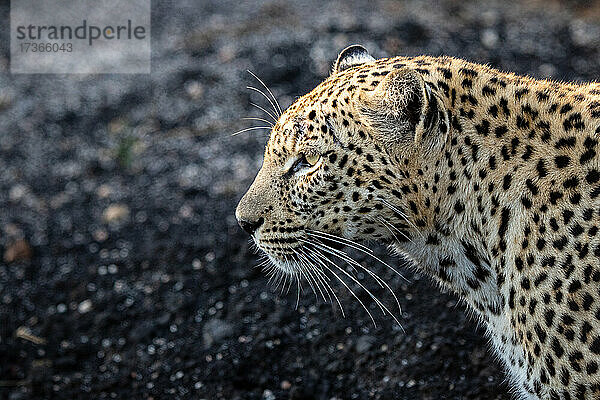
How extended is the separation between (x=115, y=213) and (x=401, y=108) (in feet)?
12.0

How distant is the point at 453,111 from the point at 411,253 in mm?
737

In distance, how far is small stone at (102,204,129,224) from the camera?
243 inches

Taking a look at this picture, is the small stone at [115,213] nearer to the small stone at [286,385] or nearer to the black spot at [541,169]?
the small stone at [286,385]

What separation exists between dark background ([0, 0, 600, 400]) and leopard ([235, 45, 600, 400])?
113cm

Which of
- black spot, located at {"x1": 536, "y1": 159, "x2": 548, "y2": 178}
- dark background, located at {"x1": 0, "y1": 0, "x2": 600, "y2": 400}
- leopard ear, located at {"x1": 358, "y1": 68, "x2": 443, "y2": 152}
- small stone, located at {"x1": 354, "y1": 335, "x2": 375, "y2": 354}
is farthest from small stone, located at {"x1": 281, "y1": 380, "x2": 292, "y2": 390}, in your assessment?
black spot, located at {"x1": 536, "y1": 159, "x2": 548, "y2": 178}

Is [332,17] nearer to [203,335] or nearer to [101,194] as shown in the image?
[101,194]

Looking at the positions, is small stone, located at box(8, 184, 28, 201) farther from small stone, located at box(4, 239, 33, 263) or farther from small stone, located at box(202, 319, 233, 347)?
small stone, located at box(202, 319, 233, 347)

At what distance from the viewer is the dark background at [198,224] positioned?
4598mm

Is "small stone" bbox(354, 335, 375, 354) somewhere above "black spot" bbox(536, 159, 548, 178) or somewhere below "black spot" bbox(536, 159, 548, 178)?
below

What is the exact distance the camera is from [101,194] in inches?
257

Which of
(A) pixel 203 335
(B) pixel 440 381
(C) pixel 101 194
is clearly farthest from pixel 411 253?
(C) pixel 101 194

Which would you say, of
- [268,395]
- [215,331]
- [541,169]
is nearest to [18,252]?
[215,331]

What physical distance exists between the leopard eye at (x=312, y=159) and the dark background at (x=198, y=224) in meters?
1.54

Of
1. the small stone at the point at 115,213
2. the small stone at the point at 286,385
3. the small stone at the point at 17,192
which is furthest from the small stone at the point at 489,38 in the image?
the small stone at the point at 17,192
